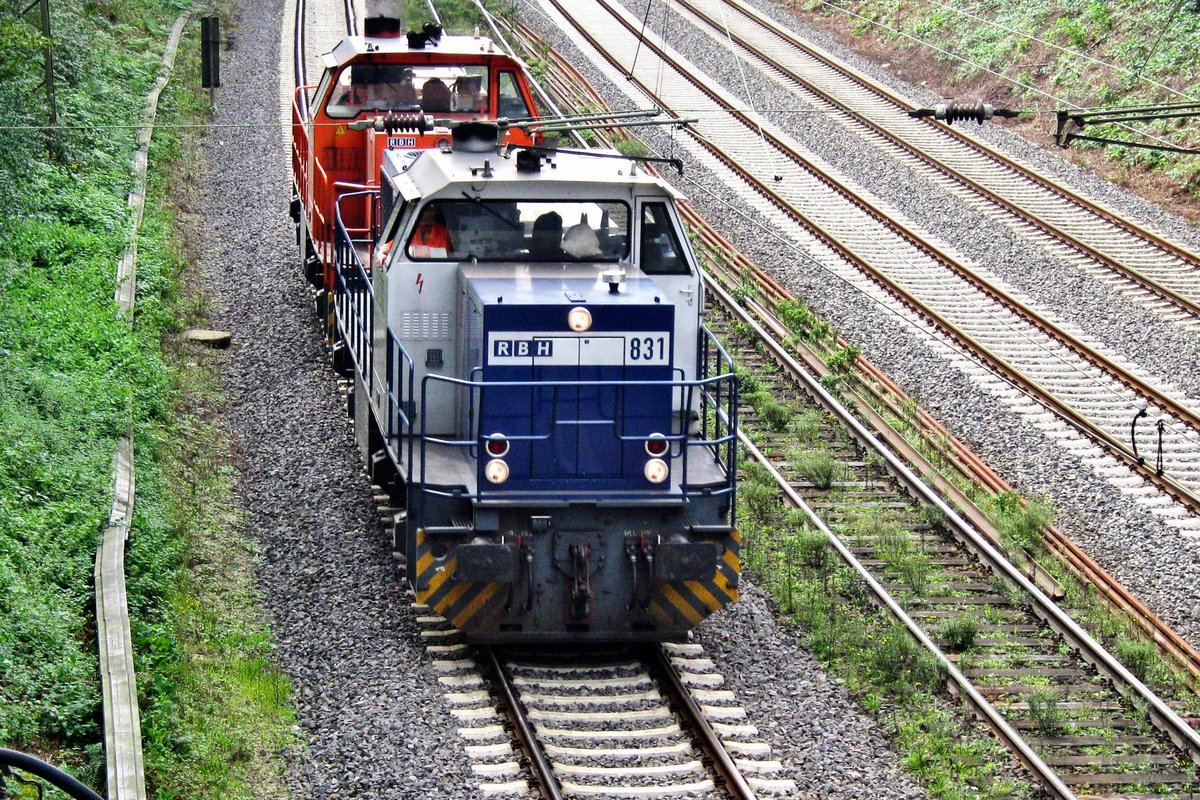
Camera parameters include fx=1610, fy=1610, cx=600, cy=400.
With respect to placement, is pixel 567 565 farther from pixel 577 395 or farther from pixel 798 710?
pixel 798 710

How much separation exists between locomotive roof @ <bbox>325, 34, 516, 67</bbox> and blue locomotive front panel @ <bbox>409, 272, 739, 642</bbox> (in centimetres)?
691

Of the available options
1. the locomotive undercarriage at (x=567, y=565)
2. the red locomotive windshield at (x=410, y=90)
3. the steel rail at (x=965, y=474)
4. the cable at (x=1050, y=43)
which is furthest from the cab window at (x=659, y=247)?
the cable at (x=1050, y=43)

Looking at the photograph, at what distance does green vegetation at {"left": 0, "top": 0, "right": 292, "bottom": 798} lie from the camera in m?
9.05

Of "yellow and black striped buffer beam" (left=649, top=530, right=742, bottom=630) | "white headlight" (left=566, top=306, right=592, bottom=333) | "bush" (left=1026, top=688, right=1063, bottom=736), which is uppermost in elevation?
"white headlight" (left=566, top=306, right=592, bottom=333)

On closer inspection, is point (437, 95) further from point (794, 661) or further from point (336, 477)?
point (794, 661)

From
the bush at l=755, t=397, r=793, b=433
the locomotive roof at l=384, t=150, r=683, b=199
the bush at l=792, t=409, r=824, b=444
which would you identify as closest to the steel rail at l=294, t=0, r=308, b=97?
the bush at l=755, t=397, r=793, b=433

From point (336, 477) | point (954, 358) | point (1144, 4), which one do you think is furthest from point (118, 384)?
point (1144, 4)

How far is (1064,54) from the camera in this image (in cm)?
2755

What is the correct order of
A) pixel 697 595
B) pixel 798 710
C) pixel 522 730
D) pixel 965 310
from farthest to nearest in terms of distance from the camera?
pixel 965 310
pixel 697 595
pixel 798 710
pixel 522 730

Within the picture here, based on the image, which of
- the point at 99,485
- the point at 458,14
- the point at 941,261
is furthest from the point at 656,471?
the point at 458,14

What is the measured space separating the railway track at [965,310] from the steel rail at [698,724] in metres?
5.08

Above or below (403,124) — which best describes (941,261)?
below

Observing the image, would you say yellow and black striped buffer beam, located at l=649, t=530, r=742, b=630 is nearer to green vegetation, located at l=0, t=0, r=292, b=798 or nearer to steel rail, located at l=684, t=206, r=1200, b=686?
green vegetation, located at l=0, t=0, r=292, b=798

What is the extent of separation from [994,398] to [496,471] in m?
7.09
